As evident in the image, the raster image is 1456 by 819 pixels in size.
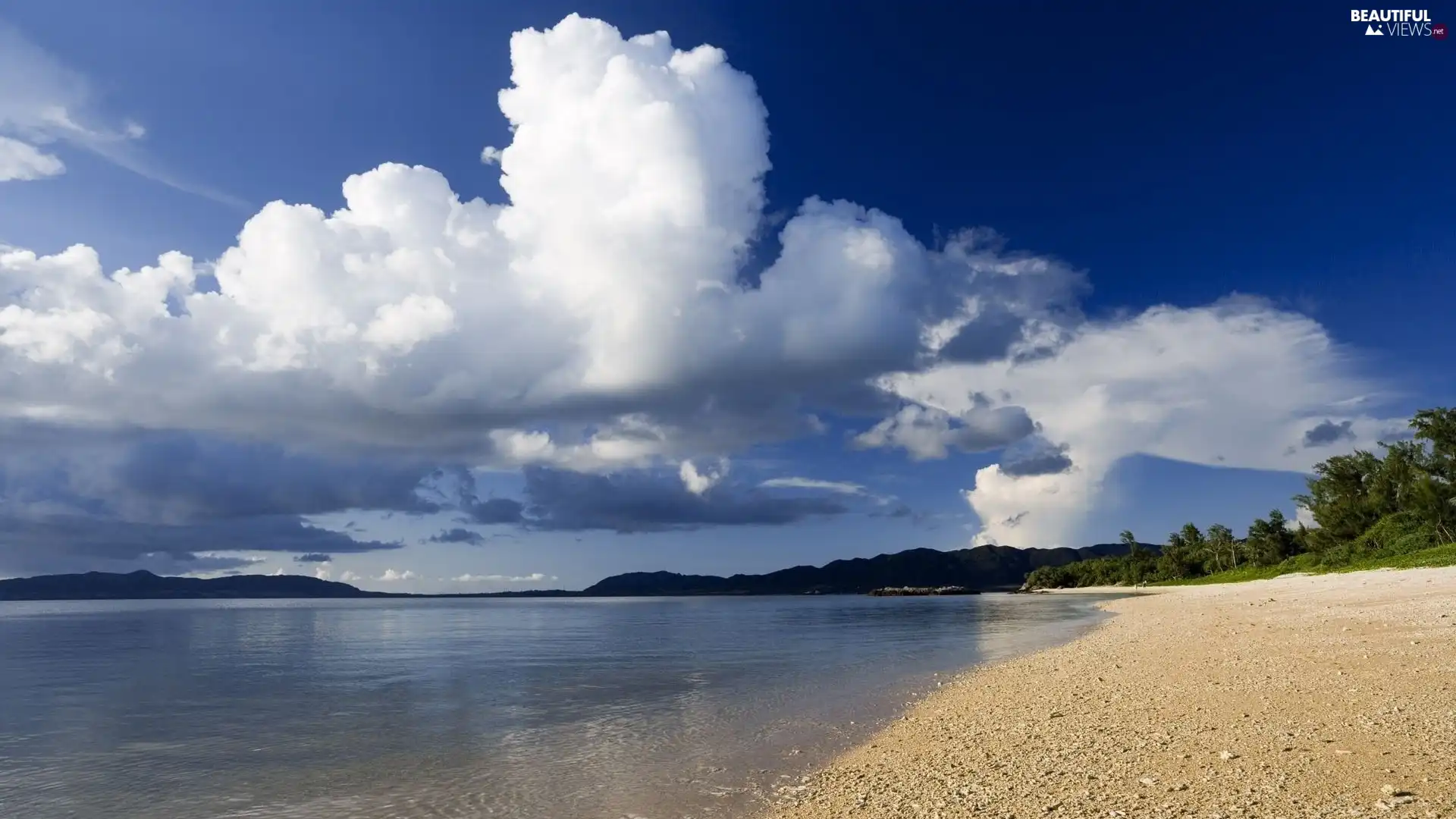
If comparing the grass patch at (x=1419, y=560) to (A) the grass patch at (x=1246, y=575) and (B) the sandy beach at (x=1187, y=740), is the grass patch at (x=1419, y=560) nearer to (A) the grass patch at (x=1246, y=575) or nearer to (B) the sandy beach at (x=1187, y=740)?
(A) the grass patch at (x=1246, y=575)

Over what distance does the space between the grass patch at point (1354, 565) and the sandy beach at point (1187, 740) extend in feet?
190

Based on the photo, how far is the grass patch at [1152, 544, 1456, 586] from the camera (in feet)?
241

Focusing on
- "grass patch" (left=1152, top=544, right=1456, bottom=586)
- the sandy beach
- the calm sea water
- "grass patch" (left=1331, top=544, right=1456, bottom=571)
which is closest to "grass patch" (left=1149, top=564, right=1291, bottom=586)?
"grass patch" (left=1152, top=544, right=1456, bottom=586)

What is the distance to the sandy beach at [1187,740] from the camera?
1199 centimetres

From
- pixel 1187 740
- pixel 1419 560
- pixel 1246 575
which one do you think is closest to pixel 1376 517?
pixel 1246 575

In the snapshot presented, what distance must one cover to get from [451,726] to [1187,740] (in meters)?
20.5

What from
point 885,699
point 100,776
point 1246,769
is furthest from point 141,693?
point 1246,769

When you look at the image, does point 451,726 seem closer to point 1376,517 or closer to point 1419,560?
point 1419,560

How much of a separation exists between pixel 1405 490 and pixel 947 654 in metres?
106

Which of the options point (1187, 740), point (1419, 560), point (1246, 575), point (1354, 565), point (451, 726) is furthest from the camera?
point (1246, 575)

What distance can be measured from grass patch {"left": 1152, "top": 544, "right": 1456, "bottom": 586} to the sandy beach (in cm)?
5791

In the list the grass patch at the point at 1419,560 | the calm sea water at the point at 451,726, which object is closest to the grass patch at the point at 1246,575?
the grass patch at the point at 1419,560

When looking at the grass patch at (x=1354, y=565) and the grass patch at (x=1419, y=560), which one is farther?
the grass patch at (x=1354, y=565)

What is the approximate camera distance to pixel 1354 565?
96.5 meters
